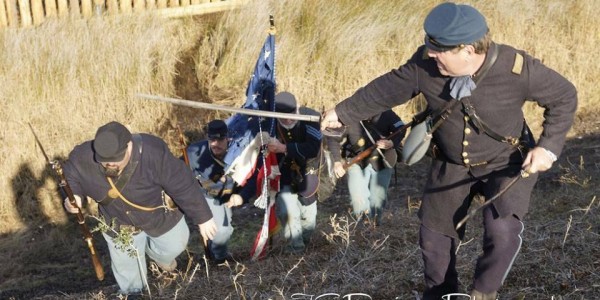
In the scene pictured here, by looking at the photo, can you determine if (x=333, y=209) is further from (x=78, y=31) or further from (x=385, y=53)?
(x=78, y=31)

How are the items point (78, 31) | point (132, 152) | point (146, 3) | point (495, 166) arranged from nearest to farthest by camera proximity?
1. point (495, 166)
2. point (132, 152)
3. point (78, 31)
4. point (146, 3)

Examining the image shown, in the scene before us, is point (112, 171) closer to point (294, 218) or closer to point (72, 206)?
point (72, 206)

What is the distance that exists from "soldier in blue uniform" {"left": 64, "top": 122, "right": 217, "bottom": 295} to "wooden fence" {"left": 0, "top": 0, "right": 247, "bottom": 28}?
5.47 metres

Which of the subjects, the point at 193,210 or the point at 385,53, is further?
the point at 385,53

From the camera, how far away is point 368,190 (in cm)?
779

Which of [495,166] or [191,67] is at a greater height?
[495,166]

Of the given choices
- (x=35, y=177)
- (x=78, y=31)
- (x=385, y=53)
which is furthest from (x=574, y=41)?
(x=35, y=177)

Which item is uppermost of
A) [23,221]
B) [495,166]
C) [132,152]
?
[495,166]

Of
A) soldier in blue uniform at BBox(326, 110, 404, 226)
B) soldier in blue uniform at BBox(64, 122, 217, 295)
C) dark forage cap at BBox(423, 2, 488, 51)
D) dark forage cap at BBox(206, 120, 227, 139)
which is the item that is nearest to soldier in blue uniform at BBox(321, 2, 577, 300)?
dark forage cap at BBox(423, 2, 488, 51)

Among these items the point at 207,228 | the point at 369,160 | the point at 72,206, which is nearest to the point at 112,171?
the point at 72,206

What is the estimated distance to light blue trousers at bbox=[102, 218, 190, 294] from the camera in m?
6.29

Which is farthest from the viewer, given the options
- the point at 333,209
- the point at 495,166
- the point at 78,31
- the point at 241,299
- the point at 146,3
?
the point at 146,3

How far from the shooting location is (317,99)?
10.8m

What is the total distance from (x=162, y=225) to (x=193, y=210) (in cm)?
42
